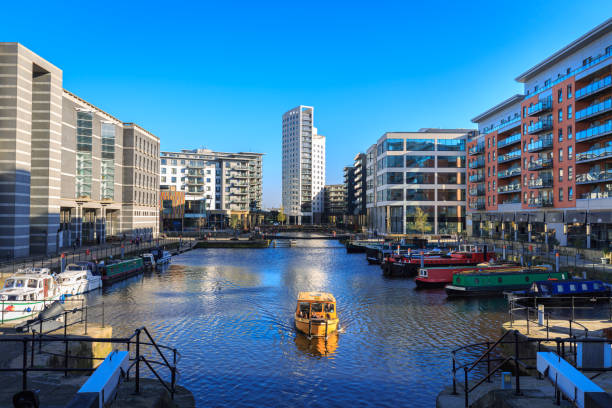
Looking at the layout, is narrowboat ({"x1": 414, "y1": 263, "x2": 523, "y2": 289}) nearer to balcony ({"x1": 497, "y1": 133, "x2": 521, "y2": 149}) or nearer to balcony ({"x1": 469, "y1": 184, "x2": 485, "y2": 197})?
balcony ({"x1": 497, "y1": 133, "x2": 521, "y2": 149})

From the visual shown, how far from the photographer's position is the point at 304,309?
28969 millimetres

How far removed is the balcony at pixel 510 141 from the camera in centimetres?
8156

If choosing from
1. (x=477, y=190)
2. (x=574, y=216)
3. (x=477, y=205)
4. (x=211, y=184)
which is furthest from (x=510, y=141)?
(x=211, y=184)

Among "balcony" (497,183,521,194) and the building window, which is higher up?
the building window

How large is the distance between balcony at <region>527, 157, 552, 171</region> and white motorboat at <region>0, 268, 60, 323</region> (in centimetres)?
6900

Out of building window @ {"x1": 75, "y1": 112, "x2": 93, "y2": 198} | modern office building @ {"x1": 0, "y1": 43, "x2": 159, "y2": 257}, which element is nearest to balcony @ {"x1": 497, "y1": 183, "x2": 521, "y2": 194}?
modern office building @ {"x1": 0, "y1": 43, "x2": 159, "y2": 257}

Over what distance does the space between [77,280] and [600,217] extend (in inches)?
2449

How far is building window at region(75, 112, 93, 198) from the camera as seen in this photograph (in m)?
72.4

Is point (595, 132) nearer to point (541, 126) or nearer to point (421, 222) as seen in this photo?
point (541, 126)

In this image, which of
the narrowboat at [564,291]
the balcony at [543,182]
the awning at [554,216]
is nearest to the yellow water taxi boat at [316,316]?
the narrowboat at [564,291]

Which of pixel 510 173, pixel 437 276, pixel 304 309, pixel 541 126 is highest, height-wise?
pixel 541 126

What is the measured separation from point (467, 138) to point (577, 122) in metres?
54.0

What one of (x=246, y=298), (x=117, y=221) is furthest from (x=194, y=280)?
(x=117, y=221)

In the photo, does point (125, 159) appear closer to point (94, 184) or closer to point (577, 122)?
point (94, 184)
